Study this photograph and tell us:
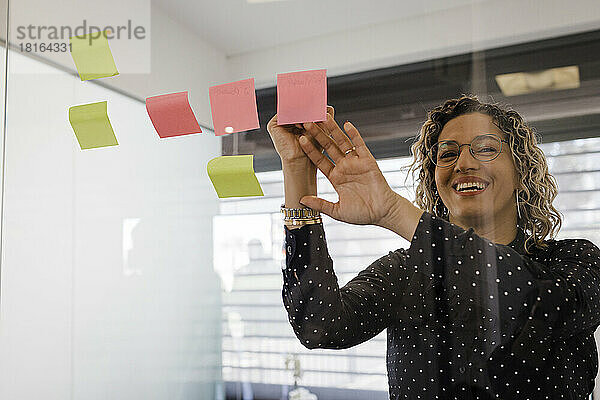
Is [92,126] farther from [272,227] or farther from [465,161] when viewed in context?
[465,161]

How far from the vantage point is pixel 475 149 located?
3.00 ft

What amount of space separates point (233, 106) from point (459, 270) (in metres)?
0.55

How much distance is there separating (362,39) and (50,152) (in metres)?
0.78

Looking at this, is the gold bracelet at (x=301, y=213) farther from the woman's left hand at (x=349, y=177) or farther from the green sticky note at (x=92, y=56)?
the green sticky note at (x=92, y=56)

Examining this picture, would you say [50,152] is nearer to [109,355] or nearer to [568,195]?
[109,355]

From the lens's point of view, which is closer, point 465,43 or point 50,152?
point 465,43

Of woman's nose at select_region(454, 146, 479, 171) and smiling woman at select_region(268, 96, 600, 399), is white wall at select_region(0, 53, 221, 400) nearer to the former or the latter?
smiling woman at select_region(268, 96, 600, 399)

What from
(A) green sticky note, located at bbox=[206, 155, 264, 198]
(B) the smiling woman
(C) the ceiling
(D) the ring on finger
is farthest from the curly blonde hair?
(A) green sticky note, located at bbox=[206, 155, 264, 198]

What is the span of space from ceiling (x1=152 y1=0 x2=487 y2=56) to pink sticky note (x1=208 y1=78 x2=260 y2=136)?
3.1 inches

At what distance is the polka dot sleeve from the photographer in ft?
3.10

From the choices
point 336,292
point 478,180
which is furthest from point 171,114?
point 478,180

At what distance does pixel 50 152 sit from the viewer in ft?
4.39

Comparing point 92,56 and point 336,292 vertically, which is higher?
point 92,56

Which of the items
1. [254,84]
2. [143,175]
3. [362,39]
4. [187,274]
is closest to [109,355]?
[187,274]
